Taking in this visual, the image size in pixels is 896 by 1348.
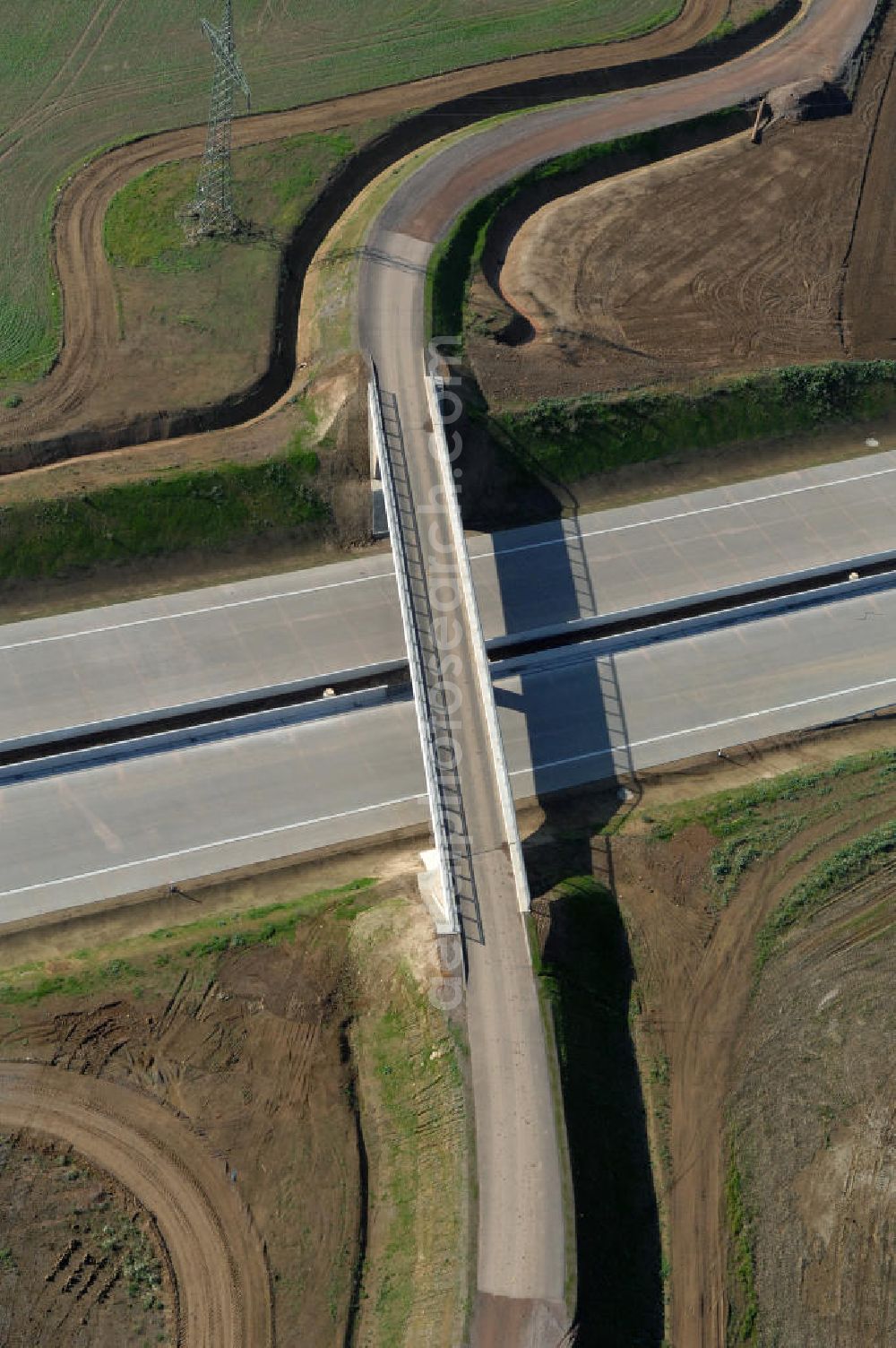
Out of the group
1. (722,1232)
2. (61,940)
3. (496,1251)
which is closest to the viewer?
(496,1251)

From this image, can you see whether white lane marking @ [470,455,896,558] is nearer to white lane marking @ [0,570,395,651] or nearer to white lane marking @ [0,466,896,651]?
white lane marking @ [0,466,896,651]

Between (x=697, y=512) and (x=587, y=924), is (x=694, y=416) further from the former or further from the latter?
(x=587, y=924)

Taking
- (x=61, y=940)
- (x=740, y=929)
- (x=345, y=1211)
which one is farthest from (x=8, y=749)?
(x=740, y=929)

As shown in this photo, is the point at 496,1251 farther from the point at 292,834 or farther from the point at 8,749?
the point at 8,749

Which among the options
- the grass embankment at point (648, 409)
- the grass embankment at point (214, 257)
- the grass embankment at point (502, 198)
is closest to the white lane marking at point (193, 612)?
the grass embankment at point (648, 409)

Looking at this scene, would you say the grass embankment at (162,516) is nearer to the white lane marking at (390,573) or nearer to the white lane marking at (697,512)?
the white lane marking at (390,573)

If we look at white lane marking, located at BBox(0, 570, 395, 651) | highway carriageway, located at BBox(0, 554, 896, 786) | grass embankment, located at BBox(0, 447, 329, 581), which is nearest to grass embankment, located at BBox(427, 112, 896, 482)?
highway carriageway, located at BBox(0, 554, 896, 786)
